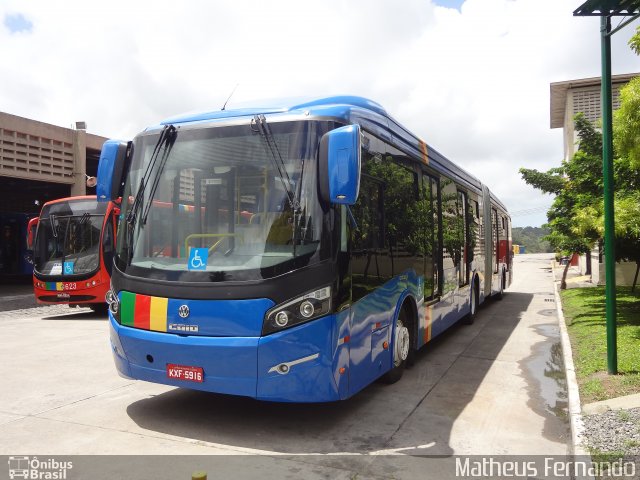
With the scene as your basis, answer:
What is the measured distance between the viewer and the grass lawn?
6.21m

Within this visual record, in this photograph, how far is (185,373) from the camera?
4.94 meters

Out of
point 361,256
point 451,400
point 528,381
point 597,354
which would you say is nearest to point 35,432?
point 361,256

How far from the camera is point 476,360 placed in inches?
339

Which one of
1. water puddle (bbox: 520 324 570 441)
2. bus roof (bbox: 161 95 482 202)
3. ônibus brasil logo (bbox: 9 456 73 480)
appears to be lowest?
water puddle (bbox: 520 324 570 441)

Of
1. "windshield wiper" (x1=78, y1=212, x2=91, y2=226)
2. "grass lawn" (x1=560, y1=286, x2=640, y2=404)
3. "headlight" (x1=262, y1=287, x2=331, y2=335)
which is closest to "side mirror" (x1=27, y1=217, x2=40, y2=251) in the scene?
"windshield wiper" (x1=78, y1=212, x2=91, y2=226)

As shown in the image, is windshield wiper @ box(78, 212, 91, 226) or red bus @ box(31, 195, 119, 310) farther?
windshield wiper @ box(78, 212, 91, 226)

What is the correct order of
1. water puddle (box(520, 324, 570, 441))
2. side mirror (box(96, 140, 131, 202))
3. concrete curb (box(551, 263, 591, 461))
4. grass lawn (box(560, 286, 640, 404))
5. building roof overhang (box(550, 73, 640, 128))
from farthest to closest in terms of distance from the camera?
1. building roof overhang (box(550, 73, 640, 128))
2. grass lawn (box(560, 286, 640, 404))
3. side mirror (box(96, 140, 131, 202))
4. water puddle (box(520, 324, 570, 441))
5. concrete curb (box(551, 263, 591, 461))

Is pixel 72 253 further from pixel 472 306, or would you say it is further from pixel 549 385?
pixel 549 385

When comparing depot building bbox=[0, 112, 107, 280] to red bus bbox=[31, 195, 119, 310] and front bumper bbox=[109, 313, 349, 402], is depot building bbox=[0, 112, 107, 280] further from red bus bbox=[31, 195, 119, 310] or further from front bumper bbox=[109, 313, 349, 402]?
front bumper bbox=[109, 313, 349, 402]

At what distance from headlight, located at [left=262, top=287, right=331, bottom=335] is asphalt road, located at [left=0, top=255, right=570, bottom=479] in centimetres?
109

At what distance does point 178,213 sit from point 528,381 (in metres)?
5.11

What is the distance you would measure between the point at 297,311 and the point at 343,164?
51.6 inches

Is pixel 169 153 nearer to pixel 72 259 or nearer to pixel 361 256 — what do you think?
pixel 361 256

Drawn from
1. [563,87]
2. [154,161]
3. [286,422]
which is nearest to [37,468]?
[286,422]
